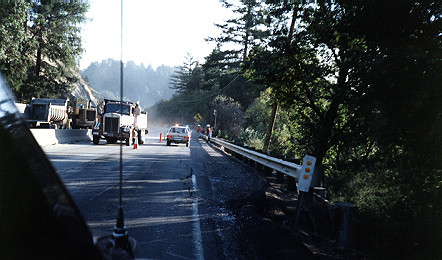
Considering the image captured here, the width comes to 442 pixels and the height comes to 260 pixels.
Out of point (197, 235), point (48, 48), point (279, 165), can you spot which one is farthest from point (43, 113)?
point (197, 235)

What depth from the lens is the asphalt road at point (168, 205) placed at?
169 inches

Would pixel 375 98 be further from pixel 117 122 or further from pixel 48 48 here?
pixel 48 48

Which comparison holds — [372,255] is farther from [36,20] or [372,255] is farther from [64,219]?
[36,20]

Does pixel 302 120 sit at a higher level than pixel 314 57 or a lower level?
lower

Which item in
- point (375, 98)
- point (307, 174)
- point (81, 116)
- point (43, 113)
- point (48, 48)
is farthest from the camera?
point (48, 48)

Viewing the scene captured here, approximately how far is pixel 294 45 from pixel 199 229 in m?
6.85

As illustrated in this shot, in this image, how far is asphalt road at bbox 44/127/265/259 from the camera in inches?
169

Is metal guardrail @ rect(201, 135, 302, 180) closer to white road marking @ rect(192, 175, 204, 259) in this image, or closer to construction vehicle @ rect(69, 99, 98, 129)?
white road marking @ rect(192, 175, 204, 259)

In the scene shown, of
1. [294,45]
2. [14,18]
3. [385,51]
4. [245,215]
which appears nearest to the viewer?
[385,51]

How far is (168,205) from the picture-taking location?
6.38m

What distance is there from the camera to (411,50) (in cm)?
456

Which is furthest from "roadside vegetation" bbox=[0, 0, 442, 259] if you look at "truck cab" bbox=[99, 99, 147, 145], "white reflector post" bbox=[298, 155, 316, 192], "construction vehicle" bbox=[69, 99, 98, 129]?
"construction vehicle" bbox=[69, 99, 98, 129]

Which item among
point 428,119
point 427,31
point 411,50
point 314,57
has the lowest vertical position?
point 428,119

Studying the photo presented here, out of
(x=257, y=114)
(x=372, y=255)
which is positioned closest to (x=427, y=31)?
(x=372, y=255)
